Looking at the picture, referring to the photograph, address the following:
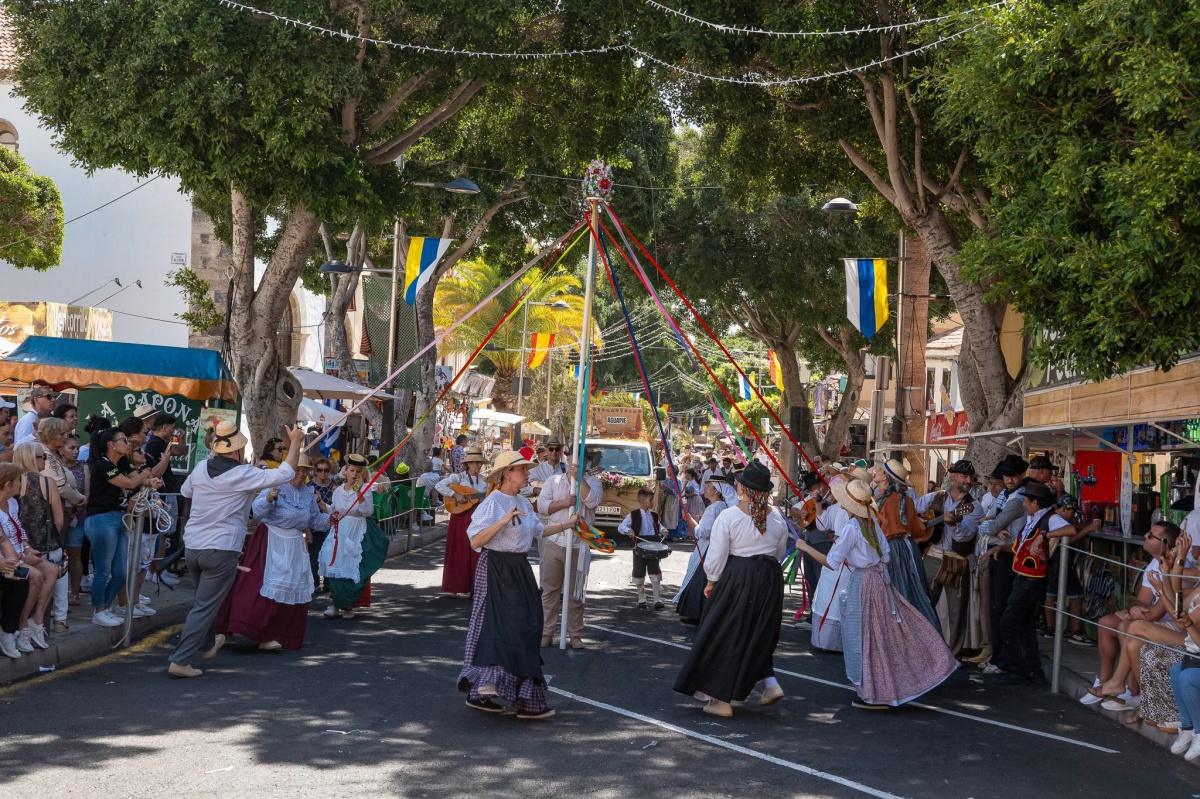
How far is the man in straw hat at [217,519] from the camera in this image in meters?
9.44

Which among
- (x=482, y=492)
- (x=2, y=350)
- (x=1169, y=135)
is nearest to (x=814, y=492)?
(x=482, y=492)

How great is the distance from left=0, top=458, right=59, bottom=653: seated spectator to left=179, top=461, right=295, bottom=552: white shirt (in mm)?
1007

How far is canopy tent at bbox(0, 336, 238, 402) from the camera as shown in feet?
54.0

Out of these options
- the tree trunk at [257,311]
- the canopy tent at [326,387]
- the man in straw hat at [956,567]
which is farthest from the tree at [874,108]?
the canopy tent at [326,387]

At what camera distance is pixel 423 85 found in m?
17.8

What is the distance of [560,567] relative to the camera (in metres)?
11.9

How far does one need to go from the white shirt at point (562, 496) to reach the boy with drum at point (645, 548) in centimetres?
259

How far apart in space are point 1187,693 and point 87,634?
7937 millimetres

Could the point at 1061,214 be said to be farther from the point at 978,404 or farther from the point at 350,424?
the point at 350,424

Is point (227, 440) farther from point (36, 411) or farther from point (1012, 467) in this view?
point (1012, 467)

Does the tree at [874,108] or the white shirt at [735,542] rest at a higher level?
the tree at [874,108]

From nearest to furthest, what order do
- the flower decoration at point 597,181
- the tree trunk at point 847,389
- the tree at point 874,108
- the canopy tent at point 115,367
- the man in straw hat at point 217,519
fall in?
the man in straw hat at point 217,519, the flower decoration at point 597,181, the tree at point 874,108, the canopy tent at point 115,367, the tree trunk at point 847,389

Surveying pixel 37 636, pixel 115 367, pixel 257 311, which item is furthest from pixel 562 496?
pixel 115 367

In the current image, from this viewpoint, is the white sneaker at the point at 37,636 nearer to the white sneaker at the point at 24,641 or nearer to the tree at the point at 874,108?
the white sneaker at the point at 24,641
